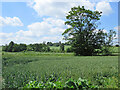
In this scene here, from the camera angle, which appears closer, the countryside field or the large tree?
the countryside field

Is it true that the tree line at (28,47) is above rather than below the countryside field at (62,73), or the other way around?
above

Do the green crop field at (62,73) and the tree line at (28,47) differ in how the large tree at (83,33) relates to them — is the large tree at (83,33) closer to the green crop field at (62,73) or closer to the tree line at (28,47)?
the tree line at (28,47)

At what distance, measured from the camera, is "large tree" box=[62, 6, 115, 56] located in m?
23.7

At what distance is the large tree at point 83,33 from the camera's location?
934 inches

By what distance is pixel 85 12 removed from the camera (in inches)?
965

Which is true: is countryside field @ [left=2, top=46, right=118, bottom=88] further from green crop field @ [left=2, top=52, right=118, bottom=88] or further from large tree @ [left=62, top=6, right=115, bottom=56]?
large tree @ [left=62, top=6, right=115, bottom=56]

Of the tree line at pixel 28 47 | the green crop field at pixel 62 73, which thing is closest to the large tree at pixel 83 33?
the tree line at pixel 28 47

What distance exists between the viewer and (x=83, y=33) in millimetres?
23953

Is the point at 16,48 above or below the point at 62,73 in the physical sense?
above

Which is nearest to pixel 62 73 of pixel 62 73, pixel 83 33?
pixel 62 73

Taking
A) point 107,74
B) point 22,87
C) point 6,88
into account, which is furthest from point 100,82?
point 6,88

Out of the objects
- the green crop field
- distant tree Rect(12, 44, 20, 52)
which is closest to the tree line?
distant tree Rect(12, 44, 20, 52)

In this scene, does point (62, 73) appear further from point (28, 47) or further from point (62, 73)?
point (28, 47)

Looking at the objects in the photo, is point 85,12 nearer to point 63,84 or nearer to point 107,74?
point 107,74
